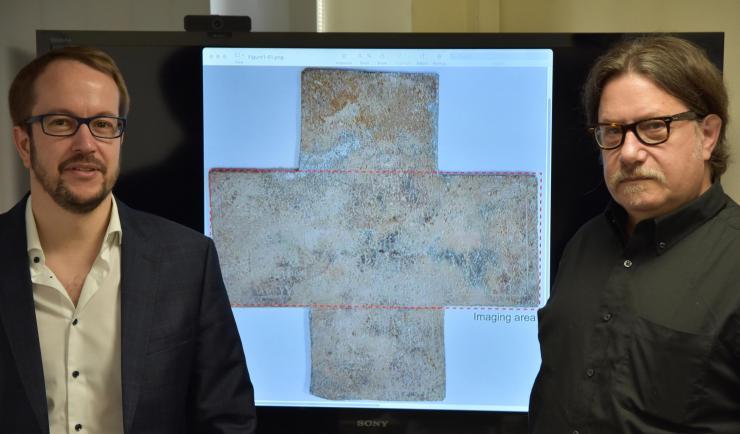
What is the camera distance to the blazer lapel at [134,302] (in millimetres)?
1619

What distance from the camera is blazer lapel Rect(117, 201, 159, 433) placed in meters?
1.62

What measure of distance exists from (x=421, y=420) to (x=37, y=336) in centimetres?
108

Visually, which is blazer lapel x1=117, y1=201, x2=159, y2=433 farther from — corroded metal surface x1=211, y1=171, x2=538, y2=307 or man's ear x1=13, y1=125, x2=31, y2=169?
corroded metal surface x1=211, y1=171, x2=538, y2=307

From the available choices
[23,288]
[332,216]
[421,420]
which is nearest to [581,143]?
[332,216]

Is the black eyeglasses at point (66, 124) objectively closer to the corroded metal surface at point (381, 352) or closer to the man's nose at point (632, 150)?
the corroded metal surface at point (381, 352)

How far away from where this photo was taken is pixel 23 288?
1.61 m

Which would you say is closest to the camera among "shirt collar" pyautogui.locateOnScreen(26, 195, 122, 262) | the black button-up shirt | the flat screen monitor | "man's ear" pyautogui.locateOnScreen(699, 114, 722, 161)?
the black button-up shirt

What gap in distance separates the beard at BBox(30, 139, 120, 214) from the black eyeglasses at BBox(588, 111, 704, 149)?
107 cm

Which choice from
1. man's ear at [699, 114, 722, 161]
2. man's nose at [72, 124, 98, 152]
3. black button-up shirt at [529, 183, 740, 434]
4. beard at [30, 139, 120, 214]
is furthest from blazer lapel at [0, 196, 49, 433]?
man's ear at [699, 114, 722, 161]

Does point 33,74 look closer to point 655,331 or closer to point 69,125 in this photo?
point 69,125

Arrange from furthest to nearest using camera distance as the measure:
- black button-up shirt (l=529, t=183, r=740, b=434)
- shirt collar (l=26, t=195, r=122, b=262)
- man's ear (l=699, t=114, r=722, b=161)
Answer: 1. shirt collar (l=26, t=195, r=122, b=262)
2. man's ear (l=699, t=114, r=722, b=161)
3. black button-up shirt (l=529, t=183, r=740, b=434)

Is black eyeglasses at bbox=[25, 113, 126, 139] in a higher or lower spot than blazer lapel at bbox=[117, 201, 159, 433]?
higher

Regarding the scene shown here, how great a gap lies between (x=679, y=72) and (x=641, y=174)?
0.73ft

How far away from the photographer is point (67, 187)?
1.62 meters
